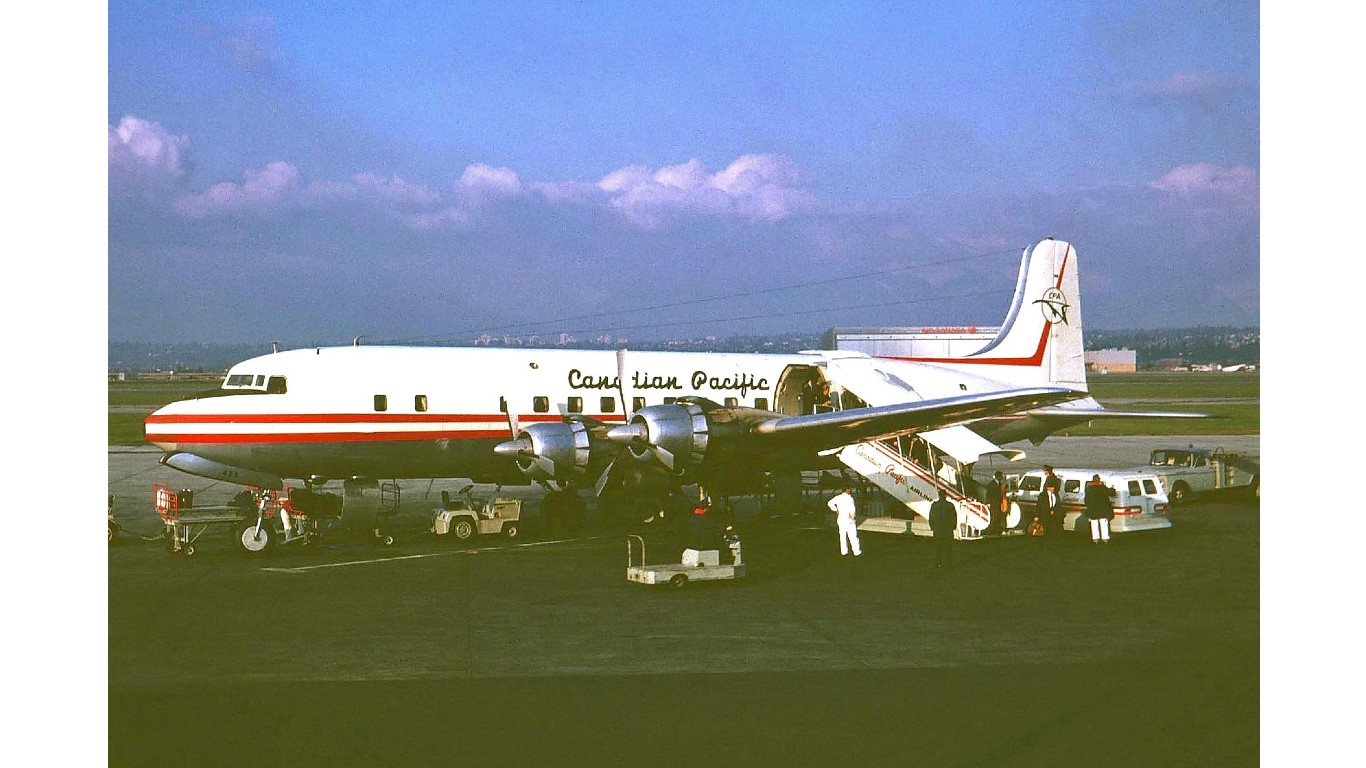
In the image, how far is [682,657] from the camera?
48.7ft

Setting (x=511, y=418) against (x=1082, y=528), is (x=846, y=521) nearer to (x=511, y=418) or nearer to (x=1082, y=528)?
(x=1082, y=528)

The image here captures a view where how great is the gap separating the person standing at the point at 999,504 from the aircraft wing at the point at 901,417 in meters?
2.45

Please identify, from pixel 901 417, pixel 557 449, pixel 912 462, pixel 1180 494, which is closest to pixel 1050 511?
pixel 912 462

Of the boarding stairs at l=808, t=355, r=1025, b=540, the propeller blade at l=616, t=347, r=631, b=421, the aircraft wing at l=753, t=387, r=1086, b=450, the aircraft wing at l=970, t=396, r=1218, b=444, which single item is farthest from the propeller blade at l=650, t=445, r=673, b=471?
the aircraft wing at l=970, t=396, r=1218, b=444

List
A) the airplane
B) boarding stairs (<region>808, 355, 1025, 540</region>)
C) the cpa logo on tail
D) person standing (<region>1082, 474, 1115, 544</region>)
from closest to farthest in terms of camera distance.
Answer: the airplane < person standing (<region>1082, 474, 1115, 544</region>) < boarding stairs (<region>808, 355, 1025, 540</region>) < the cpa logo on tail

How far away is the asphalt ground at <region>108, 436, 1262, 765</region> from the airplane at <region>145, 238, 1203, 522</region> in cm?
226

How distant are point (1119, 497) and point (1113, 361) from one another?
149m

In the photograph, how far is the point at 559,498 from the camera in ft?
93.5

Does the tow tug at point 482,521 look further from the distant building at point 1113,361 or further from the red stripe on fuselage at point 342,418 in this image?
the distant building at point 1113,361

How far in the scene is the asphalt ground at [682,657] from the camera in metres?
11.1

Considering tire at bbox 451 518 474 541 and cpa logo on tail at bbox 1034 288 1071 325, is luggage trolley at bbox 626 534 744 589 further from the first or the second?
cpa logo on tail at bbox 1034 288 1071 325

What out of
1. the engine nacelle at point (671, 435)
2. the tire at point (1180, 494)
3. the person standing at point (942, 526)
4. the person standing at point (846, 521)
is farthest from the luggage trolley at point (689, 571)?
the tire at point (1180, 494)

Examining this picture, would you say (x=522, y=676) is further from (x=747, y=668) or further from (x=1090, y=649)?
(x=1090, y=649)

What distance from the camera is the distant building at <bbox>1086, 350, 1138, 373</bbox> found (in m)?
166
